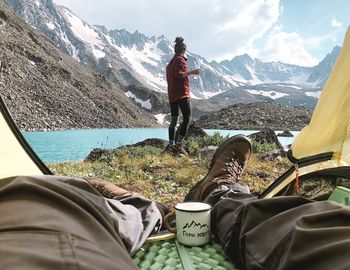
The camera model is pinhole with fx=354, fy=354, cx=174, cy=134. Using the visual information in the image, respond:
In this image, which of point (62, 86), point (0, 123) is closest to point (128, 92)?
point (62, 86)

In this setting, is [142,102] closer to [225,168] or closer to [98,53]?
[98,53]

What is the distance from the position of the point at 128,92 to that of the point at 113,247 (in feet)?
280

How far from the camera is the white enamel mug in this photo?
5.05 feet

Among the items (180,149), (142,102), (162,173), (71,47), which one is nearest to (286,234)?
(162,173)

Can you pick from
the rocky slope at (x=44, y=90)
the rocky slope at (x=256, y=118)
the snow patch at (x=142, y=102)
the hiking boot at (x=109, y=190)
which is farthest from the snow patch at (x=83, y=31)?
the hiking boot at (x=109, y=190)

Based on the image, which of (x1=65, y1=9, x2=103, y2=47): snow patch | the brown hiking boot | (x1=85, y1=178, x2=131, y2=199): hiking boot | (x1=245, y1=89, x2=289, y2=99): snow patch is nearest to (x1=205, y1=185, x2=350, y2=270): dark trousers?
(x1=85, y1=178, x2=131, y2=199): hiking boot

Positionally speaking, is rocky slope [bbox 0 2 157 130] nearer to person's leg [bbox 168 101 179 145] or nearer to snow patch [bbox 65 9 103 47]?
person's leg [bbox 168 101 179 145]

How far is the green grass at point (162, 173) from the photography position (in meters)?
3.93

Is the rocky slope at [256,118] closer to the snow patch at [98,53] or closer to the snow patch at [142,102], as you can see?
the snow patch at [142,102]

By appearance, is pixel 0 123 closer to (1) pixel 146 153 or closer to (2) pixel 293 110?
(1) pixel 146 153

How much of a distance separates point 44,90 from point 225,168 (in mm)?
46476

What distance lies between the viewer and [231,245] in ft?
4.49

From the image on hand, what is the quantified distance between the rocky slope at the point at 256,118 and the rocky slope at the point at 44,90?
14.4 metres

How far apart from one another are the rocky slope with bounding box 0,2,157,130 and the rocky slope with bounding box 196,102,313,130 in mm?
14415
